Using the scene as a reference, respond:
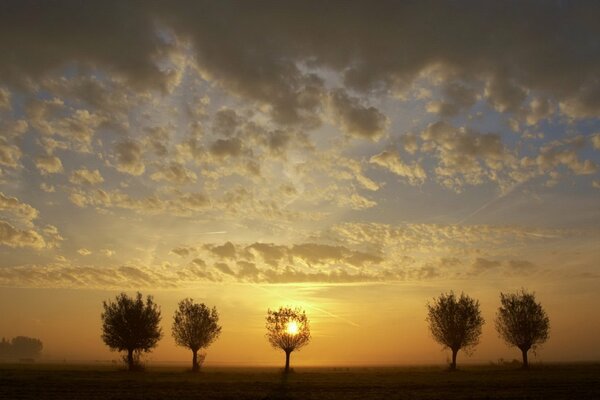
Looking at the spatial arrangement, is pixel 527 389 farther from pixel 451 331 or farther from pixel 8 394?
pixel 451 331

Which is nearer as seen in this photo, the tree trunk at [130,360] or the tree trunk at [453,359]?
the tree trunk at [130,360]

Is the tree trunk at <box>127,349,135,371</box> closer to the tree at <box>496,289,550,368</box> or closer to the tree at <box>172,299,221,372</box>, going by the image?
the tree at <box>172,299,221,372</box>

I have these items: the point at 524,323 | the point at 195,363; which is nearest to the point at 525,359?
the point at 524,323

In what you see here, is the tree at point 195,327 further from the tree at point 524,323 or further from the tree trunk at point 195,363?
the tree at point 524,323

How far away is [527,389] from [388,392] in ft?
39.9

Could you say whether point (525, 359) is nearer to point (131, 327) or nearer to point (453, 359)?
point (453, 359)

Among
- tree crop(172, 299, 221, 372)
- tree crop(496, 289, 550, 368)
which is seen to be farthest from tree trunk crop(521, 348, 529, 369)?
tree crop(172, 299, 221, 372)

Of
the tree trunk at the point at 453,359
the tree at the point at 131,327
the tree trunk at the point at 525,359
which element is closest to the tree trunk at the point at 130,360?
the tree at the point at 131,327

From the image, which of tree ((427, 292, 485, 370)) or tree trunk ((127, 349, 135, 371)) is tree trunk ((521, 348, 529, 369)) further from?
tree trunk ((127, 349, 135, 371))

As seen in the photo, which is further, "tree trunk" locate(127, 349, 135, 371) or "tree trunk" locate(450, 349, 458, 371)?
"tree trunk" locate(450, 349, 458, 371)

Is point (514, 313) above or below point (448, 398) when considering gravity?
above

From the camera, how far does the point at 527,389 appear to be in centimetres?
4059

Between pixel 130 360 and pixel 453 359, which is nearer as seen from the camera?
pixel 130 360

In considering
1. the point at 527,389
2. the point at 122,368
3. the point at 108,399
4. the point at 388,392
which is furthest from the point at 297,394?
the point at 122,368
